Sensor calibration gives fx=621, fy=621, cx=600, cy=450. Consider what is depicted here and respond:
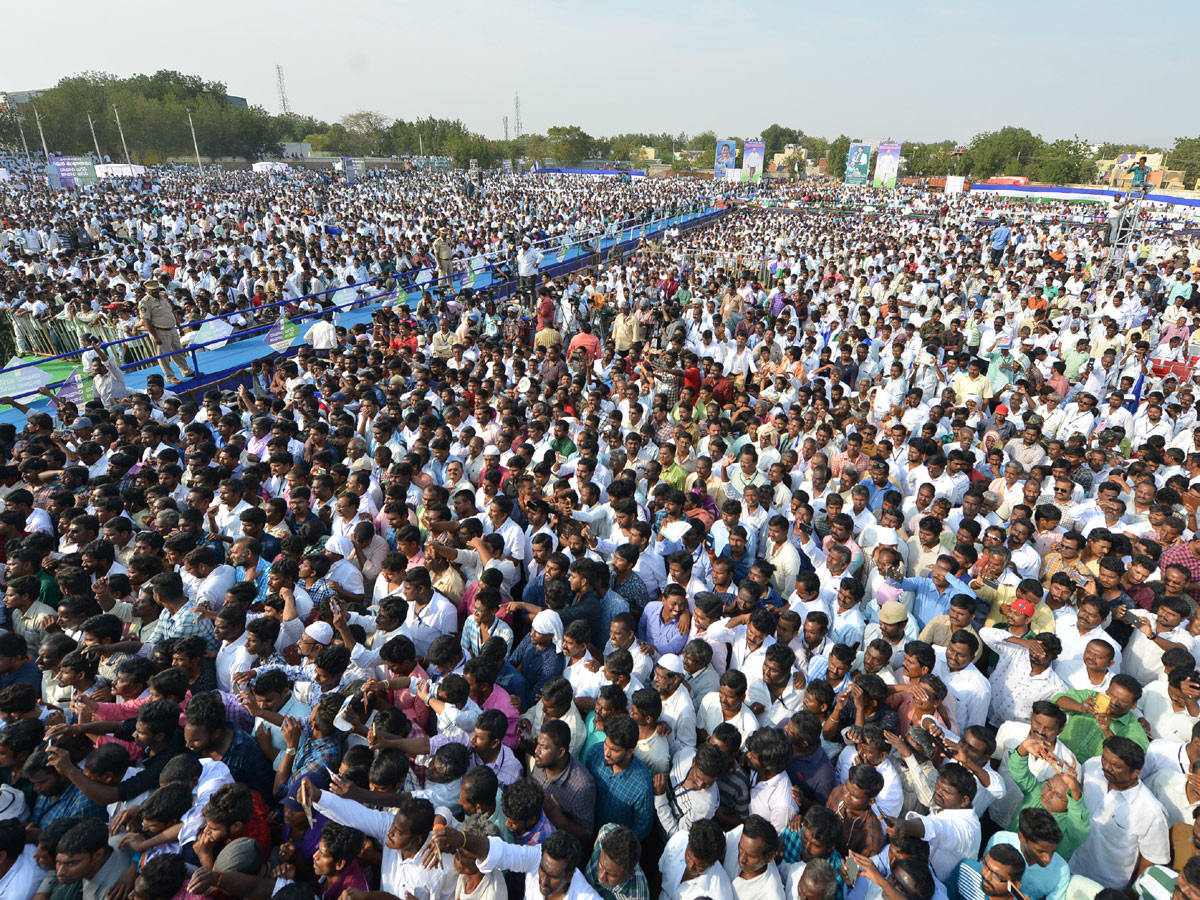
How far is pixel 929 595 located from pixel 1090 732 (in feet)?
3.85

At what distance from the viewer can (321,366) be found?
9133 millimetres

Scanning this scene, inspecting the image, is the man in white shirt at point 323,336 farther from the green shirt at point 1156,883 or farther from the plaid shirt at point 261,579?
the green shirt at point 1156,883

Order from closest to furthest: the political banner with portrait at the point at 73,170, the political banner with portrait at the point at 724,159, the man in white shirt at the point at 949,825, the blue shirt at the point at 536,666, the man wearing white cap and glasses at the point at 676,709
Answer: the man in white shirt at the point at 949,825 < the man wearing white cap and glasses at the point at 676,709 < the blue shirt at the point at 536,666 < the political banner with portrait at the point at 73,170 < the political banner with portrait at the point at 724,159

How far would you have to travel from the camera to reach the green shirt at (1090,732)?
124 inches

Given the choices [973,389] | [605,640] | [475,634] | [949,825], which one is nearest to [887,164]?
[973,389]

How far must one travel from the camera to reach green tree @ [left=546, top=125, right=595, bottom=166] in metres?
84.9

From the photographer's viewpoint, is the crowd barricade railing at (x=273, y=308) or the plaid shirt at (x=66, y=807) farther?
the crowd barricade railing at (x=273, y=308)

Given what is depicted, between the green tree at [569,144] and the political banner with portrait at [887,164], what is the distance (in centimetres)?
4317

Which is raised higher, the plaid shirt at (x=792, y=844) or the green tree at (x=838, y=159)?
the green tree at (x=838, y=159)

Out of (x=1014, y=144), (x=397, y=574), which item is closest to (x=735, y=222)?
(x=397, y=574)

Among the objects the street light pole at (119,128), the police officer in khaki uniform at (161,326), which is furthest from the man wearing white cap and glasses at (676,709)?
the street light pole at (119,128)

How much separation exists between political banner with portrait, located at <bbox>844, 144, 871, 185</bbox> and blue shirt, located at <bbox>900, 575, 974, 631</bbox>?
59911mm

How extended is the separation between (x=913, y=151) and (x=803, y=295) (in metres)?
83.3

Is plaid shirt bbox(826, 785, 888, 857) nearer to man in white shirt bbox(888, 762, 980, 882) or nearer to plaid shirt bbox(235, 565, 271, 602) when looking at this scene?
man in white shirt bbox(888, 762, 980, 882)
